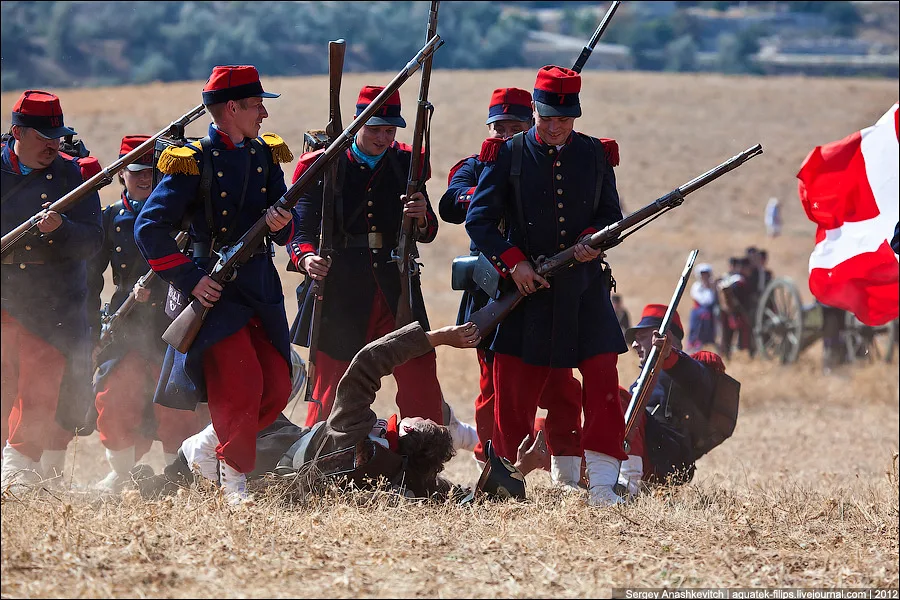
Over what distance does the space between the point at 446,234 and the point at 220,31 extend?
36226 millimetres

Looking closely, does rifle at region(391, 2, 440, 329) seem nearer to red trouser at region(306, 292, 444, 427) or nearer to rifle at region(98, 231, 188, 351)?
red trouser at region(306, 292, 444, 427)

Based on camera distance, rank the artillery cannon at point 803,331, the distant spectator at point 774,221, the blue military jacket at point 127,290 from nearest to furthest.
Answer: the blue military jacket at point 127,290, the artillery cannon at point 803,331, the distant spectator at point 774,221

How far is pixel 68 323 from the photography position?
255 inches

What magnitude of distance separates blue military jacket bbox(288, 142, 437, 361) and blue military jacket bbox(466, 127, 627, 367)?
76 centimetres

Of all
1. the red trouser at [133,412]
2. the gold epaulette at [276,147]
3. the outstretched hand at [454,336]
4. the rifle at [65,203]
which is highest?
the gold epaulette at [276,147]

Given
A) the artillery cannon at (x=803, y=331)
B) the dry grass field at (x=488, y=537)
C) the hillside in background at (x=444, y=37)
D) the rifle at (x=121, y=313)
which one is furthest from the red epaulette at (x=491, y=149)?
the hillside in background at (x=444, y=37)

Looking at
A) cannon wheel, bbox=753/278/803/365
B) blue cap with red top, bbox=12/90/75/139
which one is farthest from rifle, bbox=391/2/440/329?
cannon wheel, bbox=753/278/803/365

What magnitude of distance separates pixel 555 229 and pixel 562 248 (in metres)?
0.10

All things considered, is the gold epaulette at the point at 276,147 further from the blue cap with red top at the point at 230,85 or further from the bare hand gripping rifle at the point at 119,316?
the bare hand gripping rifle at the point at 119,316

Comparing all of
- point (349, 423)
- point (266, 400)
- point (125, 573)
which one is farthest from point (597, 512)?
point (125, 573)

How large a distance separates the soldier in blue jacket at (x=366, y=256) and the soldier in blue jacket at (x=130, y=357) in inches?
37.8

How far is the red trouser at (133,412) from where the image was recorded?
7113mm

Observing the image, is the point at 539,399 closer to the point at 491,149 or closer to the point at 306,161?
the point at 491,149

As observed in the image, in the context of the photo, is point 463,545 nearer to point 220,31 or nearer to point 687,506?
point 687,506
